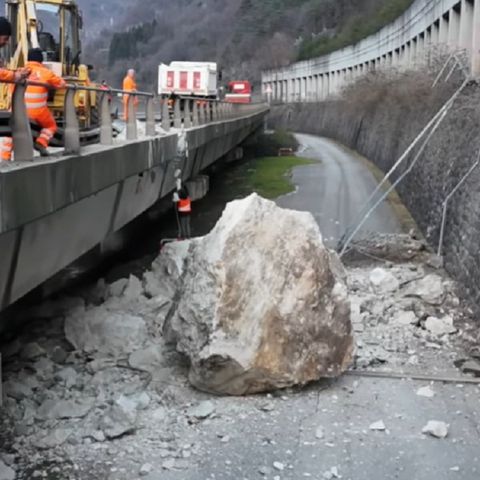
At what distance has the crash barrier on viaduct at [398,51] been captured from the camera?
30484mm

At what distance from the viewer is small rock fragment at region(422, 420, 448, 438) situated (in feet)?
28.8

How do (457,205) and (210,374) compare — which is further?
(457,205)

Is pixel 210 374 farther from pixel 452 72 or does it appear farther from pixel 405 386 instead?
pixel 452 72

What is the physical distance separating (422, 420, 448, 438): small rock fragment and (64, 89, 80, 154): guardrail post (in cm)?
520

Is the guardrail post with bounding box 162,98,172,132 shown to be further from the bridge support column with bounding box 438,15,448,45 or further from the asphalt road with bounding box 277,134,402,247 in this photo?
the bridge support column with bounding box 438,15,448,45

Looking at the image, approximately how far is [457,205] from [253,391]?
8335mm

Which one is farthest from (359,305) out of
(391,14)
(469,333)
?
(391,14)

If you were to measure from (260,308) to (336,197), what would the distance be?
18026 millimetres

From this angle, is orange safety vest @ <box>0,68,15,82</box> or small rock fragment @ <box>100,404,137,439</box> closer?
orange safety vest @ <box>0,68,15,82</box>

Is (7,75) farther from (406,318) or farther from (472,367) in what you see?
(406,318)

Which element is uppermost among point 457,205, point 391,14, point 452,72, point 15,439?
point 391,14

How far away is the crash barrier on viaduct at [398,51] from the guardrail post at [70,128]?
1744 centimetres

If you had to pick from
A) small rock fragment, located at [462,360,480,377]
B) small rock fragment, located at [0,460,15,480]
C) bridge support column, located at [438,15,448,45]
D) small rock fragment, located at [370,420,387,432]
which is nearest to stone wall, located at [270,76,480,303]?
small rock fragment, located at [462,360,480,377]

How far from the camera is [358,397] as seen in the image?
988 centimetres
